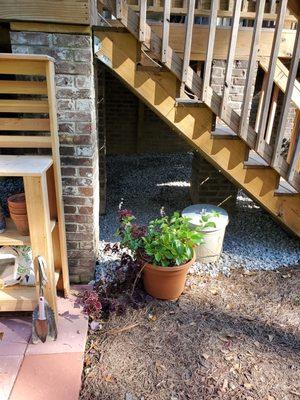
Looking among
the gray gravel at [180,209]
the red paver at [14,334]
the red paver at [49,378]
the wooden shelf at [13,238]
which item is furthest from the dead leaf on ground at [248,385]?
the wooden shelf at [13,238]

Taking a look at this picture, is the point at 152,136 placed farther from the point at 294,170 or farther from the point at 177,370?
the point at 177,370

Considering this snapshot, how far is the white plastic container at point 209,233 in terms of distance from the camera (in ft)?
8.87

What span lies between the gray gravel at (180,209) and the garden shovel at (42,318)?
1.30m

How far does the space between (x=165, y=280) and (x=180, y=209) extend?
1.84 meters

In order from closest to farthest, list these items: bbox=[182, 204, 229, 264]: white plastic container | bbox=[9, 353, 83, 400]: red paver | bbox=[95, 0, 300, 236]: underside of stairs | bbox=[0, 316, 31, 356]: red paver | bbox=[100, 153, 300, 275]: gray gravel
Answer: bbox=[9, 353, 83, 400]: red paver → bbox=[0, 316, 31, 356]: red paver → bbox=[95, 0, 300, 236]: underside of stairs → bbox=[182, 204, 229, 264]: white plastic container → bbox=[100, 153, 300, 275]: gray gravel

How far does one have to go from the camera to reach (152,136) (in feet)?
24.1

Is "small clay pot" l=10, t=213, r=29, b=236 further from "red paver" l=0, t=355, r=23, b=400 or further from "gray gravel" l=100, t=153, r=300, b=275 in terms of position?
"gray gravel" l=100, t=153, r=300, b=275

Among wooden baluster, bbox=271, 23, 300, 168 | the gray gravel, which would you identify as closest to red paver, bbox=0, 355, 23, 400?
the gray gravel

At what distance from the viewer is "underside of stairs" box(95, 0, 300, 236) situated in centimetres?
221

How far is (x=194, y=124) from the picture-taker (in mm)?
2451

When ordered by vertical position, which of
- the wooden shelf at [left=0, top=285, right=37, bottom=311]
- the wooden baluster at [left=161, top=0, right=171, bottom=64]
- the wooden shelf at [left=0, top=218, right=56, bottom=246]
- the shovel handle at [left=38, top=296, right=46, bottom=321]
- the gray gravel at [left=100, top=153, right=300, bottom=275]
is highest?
the wooden baluster at [left=161, top=0, right=171, bottom=64]

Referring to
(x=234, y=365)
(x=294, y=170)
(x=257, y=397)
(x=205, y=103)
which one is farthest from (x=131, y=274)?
(x=294, y=170)

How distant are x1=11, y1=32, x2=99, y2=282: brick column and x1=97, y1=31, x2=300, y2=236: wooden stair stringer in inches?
11.6

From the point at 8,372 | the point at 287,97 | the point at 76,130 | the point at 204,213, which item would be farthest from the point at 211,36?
the point at 8,372
